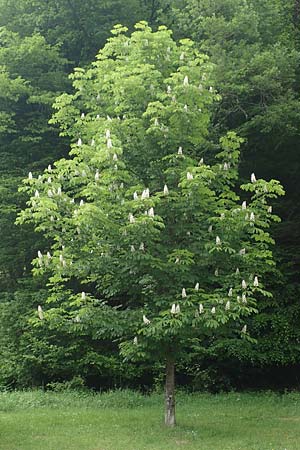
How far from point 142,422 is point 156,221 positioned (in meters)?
4.13

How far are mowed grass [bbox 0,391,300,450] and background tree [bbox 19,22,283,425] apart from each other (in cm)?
87

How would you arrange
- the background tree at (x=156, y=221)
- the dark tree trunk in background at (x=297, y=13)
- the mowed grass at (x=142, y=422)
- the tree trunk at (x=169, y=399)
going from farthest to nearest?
the dark tree trunk in background at (x=297, y=13)
the tree trunk at (x=169, y=399)
the background tree at (x=156, y=221)
the mowed grass at (x=142, y=422)

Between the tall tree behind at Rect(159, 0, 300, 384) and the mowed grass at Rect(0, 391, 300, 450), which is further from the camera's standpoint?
the tall tree behind at Rect(159, 0, 300, 384)

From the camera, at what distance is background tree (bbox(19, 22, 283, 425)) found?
30.3 ft

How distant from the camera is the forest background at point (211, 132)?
49.4 feet

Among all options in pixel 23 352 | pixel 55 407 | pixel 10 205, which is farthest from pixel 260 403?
pixel 10 205

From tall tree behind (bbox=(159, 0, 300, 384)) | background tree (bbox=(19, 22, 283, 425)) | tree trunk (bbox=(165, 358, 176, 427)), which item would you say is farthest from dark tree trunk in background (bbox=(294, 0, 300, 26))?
tree trunk (bbox=(165, 358, 176, 427))

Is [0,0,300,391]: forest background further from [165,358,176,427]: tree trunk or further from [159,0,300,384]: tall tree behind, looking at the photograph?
[165,358,176,427]: tree trunk

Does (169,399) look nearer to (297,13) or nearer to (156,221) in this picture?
(156,221)

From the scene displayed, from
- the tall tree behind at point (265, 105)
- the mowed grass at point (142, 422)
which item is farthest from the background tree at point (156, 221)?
the tall tree behind at point (265, 105)

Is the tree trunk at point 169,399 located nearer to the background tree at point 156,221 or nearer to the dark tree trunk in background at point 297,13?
the background tree at point 156,221

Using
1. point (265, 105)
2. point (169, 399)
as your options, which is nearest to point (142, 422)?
point (169, 399)

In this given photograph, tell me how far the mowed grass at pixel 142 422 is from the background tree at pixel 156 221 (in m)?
0.87

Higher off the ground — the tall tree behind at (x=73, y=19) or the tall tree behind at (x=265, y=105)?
the tall tree behind at (x=73, y=19)
